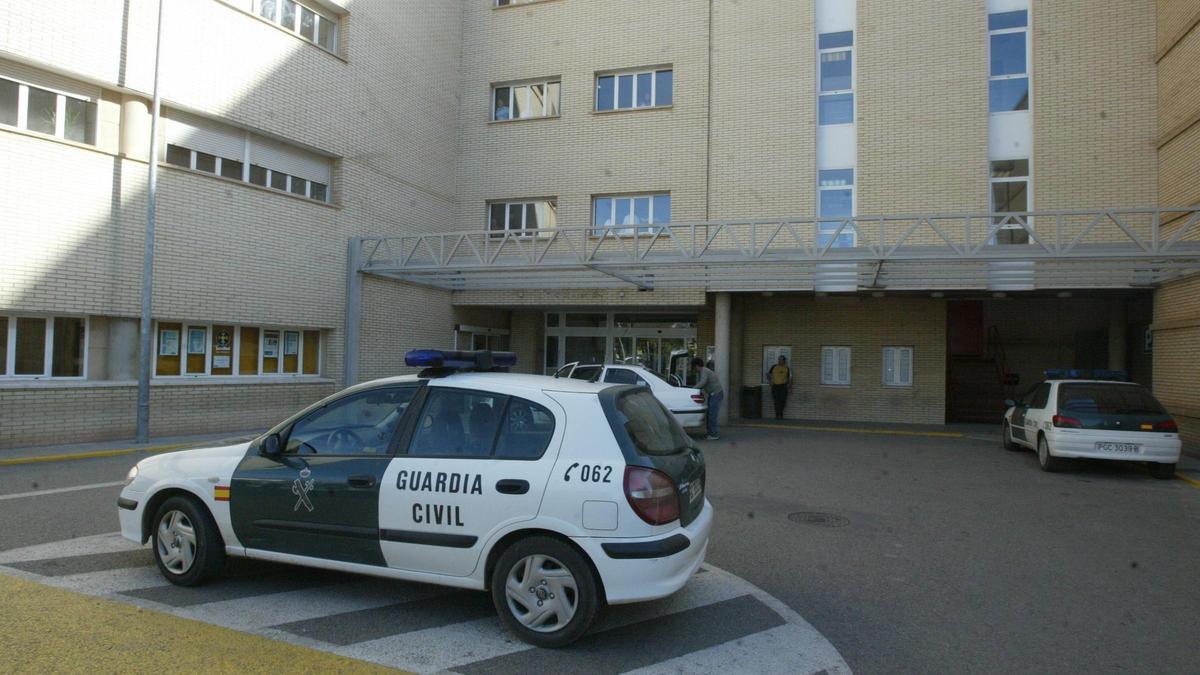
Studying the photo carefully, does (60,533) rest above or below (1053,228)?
below

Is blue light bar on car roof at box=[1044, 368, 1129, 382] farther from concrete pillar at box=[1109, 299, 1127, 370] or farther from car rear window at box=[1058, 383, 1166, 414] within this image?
concrete pillar at box=[1109, 299, 1127, 370]

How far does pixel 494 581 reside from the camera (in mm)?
4008

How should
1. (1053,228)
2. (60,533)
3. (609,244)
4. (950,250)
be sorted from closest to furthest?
(60,533)
(950,250)
(1053,228)
(609,244)

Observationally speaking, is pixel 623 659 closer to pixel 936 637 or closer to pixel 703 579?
pixel 703 579

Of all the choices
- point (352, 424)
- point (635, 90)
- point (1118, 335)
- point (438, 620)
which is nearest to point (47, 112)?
point (352, 424)

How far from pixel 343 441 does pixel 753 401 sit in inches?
619

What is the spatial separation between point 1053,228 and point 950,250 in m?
5.30

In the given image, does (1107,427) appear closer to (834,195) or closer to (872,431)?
(872,431)

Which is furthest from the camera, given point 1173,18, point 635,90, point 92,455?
point 635,90

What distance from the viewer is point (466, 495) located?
159 inches

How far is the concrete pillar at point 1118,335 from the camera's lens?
1803cm

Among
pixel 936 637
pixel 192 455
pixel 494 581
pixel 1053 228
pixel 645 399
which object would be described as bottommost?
pixel 936 637

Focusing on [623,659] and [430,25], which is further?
[430,25]

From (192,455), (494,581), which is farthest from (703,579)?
(192,455)
